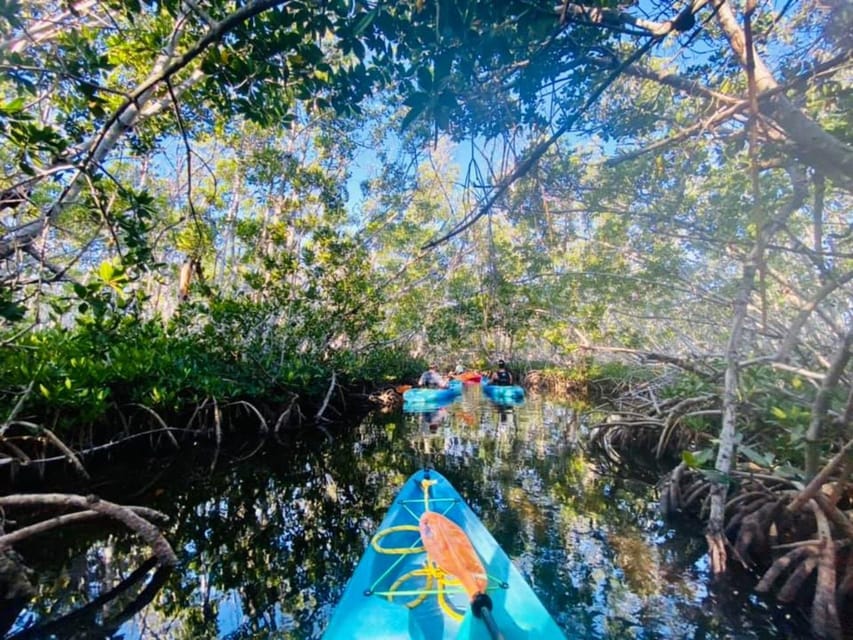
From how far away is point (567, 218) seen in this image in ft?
18.1

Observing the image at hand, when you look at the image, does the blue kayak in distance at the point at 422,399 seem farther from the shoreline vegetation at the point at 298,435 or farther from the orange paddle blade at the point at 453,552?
the orange paddle blade at the point at 453,552

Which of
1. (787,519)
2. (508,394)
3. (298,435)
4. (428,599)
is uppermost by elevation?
(508,394)

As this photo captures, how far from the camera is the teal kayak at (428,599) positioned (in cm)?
217

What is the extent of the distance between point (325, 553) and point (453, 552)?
1.79 metres

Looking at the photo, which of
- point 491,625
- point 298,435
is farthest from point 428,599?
point 298,435

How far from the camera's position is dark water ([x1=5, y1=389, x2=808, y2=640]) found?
2.85 m

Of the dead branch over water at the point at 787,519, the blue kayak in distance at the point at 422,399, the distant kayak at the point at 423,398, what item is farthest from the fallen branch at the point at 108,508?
the distant kayak at the point at 423,398

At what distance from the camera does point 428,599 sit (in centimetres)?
252

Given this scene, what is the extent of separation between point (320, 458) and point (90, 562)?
4.09 m

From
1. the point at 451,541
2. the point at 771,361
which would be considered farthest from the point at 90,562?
the point at 771,361

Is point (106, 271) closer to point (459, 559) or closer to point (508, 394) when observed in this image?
point (459, 559)

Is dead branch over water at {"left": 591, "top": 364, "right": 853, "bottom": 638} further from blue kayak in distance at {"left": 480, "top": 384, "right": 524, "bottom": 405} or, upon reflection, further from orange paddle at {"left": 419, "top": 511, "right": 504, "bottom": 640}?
blue kayak in distance at {"left": 480, "top": 384, "right": 524, "bottom": 405}

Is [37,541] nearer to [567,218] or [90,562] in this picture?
[90,562]

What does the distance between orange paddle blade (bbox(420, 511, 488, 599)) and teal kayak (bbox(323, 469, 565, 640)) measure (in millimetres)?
12
